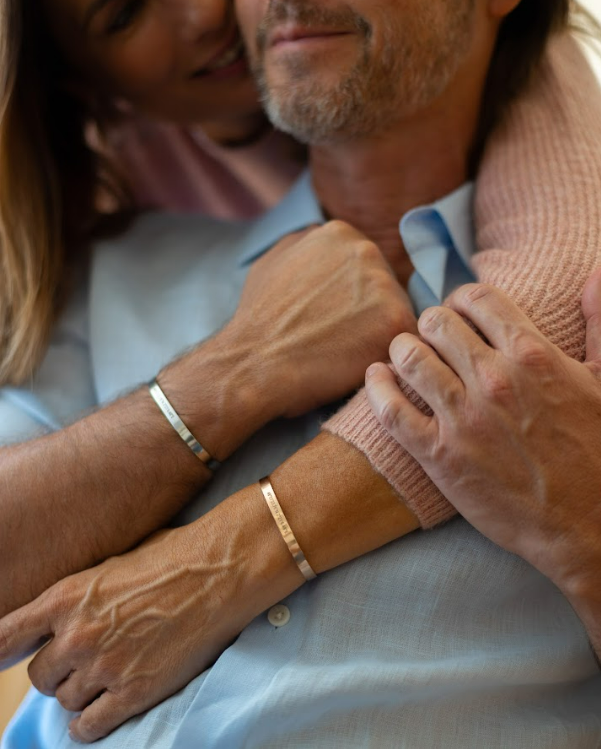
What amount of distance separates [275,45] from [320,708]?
88 centimetres

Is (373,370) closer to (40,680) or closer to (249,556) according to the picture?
(249,556)

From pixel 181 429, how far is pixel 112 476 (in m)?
0.10

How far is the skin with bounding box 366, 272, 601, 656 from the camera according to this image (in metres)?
0.81

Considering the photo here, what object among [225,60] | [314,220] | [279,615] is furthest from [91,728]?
[225,60]

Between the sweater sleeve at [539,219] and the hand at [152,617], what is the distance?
162 millimetres

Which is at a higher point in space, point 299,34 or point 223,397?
point 299,34

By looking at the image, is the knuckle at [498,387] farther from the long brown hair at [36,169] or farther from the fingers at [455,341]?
the long brown hair at [36,169]

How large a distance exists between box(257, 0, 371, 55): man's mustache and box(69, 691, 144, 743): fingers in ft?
2.95

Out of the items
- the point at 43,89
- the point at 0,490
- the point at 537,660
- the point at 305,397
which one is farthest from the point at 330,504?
Answer: the point at 43,89

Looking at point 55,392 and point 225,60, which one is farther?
point 225,60

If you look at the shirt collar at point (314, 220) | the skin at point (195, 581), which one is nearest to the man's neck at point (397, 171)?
the shirt collar at point (314, 220)

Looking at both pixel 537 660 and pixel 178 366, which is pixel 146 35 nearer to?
pixel 178 366

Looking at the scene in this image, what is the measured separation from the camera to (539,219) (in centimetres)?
103

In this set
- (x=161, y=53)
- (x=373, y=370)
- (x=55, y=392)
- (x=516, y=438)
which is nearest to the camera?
(x=516, y=438)
